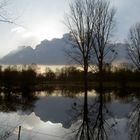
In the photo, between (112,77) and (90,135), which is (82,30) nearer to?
(90,135)

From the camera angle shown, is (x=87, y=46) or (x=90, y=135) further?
(x=87, y=46)

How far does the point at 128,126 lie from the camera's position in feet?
57.0

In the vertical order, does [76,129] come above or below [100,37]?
below

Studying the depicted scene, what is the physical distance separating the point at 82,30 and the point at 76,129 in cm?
3359

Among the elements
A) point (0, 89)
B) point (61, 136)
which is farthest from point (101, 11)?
Answer: point (61, 136)

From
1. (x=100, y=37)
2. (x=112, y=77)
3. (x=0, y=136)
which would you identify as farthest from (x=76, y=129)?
(x=112, y=77)

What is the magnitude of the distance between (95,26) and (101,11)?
2.59 metres

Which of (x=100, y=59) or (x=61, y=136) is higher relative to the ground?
(x=100, y=59)

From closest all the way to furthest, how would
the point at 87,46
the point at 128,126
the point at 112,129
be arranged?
the point at 112,129 → the point at 128,126 → the point at 87,46

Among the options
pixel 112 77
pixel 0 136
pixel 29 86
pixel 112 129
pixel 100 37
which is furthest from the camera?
pixel 112 77

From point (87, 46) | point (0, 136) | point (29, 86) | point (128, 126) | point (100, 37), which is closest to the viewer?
point (0, 136)

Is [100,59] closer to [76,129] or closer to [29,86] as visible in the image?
[29,86]

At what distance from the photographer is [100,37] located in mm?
51562

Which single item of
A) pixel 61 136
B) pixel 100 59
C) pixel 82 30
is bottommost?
pixel 61 136
